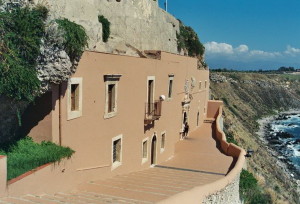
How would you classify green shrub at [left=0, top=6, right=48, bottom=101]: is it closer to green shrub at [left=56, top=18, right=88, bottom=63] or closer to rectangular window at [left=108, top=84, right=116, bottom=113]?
green shrub at [left=56, top=18, right=88, bottom=63]

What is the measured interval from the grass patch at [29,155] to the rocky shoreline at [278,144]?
3086 cm

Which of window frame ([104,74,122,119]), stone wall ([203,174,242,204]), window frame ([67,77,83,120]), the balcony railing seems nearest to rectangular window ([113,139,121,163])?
window frame ([104,74,122,119])

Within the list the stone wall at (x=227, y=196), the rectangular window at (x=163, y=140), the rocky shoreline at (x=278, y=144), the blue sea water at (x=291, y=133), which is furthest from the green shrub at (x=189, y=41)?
the stone wall at (x=227, y=196)

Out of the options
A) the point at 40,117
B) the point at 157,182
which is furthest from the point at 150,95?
the point at 40,117

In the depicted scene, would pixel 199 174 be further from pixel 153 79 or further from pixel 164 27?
pixel 164 27

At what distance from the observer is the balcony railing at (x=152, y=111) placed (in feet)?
51.9

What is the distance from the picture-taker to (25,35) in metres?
7.95

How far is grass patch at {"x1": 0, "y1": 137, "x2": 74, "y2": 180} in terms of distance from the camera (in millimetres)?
8430

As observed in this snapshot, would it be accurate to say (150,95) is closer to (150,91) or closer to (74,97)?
(150,91)

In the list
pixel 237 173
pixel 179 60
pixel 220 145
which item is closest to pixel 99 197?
pixel 237 173

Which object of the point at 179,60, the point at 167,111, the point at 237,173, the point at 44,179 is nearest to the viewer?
→ the point at 44,179

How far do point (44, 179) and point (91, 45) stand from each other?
831 centimetres

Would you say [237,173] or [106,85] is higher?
[106,85]

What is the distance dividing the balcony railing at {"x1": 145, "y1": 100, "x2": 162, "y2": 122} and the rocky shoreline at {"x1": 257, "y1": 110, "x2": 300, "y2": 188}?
79.1 feet
